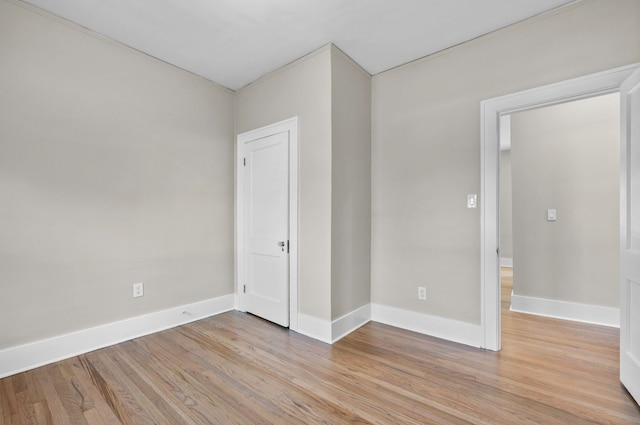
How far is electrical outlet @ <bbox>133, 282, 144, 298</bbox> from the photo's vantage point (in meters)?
2.74

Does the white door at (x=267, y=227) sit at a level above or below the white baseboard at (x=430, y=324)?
above

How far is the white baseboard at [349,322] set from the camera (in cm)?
267

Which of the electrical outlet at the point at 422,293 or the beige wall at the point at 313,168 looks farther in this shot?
the electrical outlet at the point at 422,293

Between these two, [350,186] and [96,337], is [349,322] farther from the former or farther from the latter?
[96,337]

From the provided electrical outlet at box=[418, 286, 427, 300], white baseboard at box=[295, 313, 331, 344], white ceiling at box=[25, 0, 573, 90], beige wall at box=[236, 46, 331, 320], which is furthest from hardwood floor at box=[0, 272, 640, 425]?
white ceiling at box=[25, 0, 573, 90]

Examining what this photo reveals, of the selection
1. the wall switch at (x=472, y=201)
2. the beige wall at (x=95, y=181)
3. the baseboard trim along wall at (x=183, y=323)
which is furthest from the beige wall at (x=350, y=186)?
the beige wall at (x=95, y=181)

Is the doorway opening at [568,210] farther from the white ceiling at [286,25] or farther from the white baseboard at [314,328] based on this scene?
the white baseboard at [314,328]

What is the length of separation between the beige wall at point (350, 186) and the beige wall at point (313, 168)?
0.18ft

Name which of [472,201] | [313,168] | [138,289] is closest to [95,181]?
[138,289]

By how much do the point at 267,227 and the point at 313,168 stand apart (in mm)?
889

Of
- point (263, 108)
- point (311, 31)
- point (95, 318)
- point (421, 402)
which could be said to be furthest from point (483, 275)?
point (95, 318)

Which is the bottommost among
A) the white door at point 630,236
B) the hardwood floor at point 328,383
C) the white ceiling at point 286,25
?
the hardwood floor at point 328,383

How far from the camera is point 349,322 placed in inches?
112

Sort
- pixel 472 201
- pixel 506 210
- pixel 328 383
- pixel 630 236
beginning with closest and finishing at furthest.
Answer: pixel 630 236, pixel 328 383, pixel 472 201, pixel 506 210
